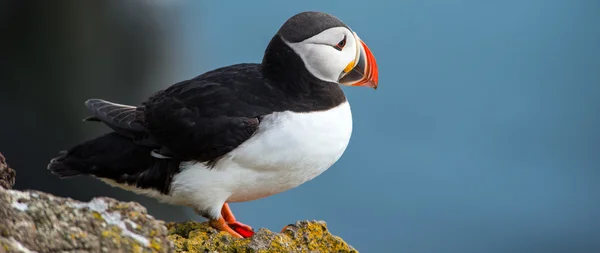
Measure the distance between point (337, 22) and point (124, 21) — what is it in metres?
4.46

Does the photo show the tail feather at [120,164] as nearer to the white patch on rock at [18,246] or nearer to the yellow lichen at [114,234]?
the yellow lichen at [114,234]

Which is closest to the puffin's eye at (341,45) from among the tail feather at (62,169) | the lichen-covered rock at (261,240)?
the lichen-covered rock at (261,240)

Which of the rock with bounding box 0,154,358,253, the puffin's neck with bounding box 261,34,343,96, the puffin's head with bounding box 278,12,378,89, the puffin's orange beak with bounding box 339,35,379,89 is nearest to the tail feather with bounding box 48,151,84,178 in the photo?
the puffin's neck with bounding box 261,34,343,96

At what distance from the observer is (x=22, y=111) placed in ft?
23.6

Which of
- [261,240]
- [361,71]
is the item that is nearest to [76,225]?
[261,240]

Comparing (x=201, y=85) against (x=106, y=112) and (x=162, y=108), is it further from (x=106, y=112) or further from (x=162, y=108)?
(x=106, y=112)

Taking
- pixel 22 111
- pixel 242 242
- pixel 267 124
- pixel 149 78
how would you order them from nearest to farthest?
pixel 242 242 < pixel 267 124 < pixel 22 111 < pixel 149 78

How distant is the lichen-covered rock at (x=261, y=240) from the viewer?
2.99m

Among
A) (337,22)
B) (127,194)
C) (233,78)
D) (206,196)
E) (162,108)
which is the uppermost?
(337,22)

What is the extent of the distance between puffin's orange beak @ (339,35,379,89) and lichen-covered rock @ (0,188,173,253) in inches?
61.9

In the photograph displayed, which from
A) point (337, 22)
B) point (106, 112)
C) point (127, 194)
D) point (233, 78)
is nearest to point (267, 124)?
point (233, 78)

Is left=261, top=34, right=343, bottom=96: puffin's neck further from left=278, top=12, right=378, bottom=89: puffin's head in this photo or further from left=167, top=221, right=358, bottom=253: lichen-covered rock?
left=167, top=221, right=358, bottom=253: lichen-covered rock

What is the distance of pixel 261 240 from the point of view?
9.89 ft

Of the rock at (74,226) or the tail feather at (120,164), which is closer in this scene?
the rock at (74,226)
